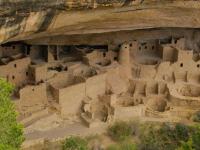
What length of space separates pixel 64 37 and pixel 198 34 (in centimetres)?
418

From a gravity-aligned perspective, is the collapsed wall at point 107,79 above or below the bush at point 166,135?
above

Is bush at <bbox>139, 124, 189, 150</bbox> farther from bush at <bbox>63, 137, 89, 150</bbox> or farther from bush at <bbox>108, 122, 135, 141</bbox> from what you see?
bush at <bbox>63, 137, 89, 150</bbox>

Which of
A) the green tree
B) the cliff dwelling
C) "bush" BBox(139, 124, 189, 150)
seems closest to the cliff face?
the cliff dwelling

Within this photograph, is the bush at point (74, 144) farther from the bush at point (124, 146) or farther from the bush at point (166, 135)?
the bush at point (166, 135)

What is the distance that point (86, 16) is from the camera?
37.3 ft

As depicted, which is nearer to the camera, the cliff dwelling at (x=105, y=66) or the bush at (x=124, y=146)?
the cliff dwelling at (x=105, y=66)

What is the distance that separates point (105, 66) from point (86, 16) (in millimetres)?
3051

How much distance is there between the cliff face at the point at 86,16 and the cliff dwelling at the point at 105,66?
0.09 ft

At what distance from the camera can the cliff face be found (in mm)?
9805

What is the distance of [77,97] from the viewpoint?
13.1 m

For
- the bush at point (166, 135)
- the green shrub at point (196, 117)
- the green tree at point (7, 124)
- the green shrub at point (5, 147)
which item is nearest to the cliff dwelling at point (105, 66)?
the green shrub at point (196, 117)

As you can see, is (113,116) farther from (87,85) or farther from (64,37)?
(64,37)

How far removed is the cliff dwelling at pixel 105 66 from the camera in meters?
12.1

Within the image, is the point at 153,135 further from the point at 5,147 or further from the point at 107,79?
the point at 5,147
